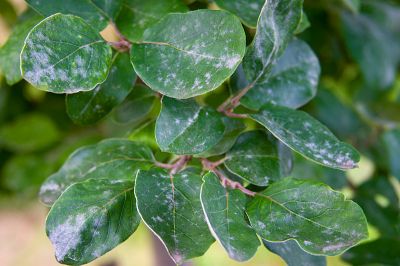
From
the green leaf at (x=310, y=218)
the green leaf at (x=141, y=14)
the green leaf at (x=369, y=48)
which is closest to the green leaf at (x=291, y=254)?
the green leaf at (x=310, y=218)

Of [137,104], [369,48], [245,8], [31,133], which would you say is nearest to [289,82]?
[245,8]

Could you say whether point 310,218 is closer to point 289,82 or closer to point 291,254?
point 291,254

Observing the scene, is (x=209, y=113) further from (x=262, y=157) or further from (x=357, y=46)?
(x=357, y=46)

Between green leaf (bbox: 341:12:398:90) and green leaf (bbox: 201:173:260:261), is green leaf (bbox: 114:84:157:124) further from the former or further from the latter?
green leaf (bbox: 341:12:398:90)

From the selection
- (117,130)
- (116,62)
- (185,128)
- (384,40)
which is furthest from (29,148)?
(384,40)

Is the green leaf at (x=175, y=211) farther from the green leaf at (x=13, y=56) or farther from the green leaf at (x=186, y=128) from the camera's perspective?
the green leaf at (x=13, y=56)

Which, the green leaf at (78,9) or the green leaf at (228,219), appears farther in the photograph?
the green leaf at (78,9)

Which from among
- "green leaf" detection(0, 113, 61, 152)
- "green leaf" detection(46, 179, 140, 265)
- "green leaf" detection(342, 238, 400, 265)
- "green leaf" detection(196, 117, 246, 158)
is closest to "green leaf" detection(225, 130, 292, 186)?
"green leaf" detection(196, 117, 246, 158)

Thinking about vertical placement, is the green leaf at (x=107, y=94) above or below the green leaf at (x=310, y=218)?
above
